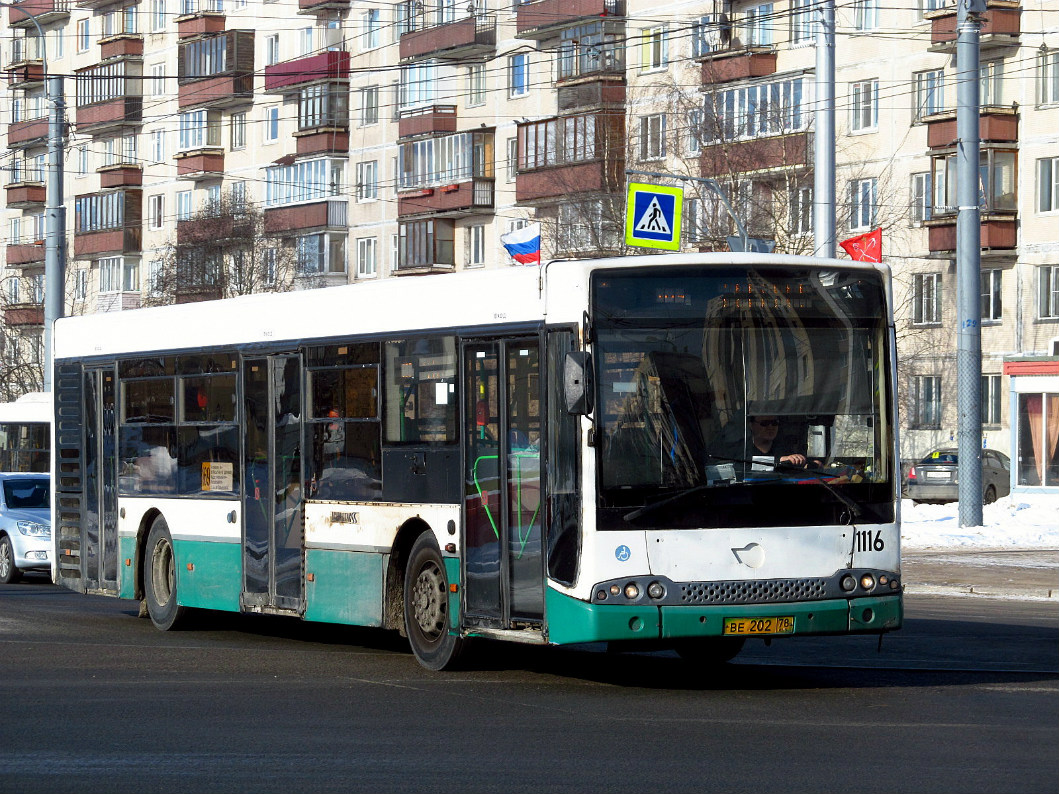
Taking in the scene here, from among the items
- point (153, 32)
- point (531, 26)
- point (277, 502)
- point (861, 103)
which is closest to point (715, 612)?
point (277, 502)

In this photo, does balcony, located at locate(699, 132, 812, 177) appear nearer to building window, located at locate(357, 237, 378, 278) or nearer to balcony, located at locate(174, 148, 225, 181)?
building window, located at locate(357, 237, 378, 278)

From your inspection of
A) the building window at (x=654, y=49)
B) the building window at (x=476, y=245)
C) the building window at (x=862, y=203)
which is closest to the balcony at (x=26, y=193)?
the building window at (x=476, y=245)

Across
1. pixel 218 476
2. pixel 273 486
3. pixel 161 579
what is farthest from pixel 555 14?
pixel 273 486

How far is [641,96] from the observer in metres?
55.7

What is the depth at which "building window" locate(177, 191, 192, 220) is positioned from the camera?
78.1 metres

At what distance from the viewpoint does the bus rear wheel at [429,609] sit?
13328 mm

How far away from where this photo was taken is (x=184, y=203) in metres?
78.6

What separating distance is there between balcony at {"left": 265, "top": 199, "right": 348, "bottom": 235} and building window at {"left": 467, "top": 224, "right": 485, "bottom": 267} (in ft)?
19.5

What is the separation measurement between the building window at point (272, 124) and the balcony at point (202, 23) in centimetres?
381

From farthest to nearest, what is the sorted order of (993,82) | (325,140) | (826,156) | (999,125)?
(325,140) → (993,82) → (999,125) → (826,156)

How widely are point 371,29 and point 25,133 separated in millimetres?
21122

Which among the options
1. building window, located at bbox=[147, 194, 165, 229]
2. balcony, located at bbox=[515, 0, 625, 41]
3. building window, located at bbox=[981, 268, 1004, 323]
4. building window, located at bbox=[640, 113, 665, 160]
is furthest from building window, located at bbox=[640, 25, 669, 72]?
building window, located at bbox=[147, 194, 165, 229]

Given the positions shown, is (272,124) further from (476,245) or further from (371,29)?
(476,245)

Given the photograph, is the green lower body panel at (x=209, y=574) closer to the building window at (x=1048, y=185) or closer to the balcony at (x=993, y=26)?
the balcony at (x=993, y=26)
